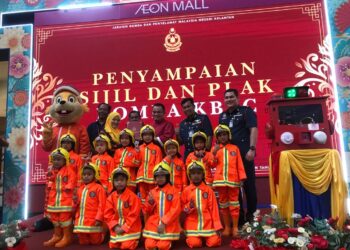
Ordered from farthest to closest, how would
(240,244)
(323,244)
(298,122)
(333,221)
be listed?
(298,122)
(240,244)
(333,221)
(323,244)

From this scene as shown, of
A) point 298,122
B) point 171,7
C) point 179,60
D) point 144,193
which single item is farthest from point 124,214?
point 171,7

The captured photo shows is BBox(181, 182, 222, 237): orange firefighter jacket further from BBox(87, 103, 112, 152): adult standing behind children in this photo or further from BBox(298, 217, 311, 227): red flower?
BBox(87, 103, 112, 152): adult standing behind children

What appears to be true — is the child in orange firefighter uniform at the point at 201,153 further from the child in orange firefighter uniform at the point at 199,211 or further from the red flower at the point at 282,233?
the red flower at the point at 282,233

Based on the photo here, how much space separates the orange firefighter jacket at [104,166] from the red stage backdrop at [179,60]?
61.2 inches

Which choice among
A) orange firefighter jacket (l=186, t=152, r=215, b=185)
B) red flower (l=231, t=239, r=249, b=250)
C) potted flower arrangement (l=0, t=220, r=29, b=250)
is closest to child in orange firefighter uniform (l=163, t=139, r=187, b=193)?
orange firefighter jacket (l=186, t=152, r=215, b=185)

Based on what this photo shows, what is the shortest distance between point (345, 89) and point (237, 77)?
4.97 ft

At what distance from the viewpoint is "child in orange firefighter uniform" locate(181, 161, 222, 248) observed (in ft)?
9.73

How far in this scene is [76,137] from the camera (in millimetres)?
3828

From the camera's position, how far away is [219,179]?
330 centimetres

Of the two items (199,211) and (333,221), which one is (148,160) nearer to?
(199,211)

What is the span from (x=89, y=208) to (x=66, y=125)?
1153mm

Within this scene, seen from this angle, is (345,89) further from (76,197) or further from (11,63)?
(11,63)

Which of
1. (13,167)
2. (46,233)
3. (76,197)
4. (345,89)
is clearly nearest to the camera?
(76,197)

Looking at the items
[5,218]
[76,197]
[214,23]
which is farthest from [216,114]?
[5,218]
